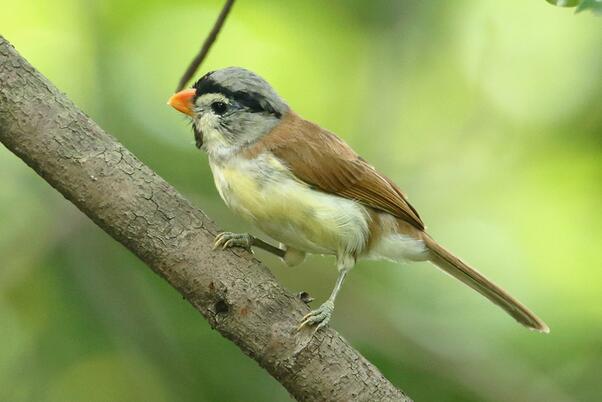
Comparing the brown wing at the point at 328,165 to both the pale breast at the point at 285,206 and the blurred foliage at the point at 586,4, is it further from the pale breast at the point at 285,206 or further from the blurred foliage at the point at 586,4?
the blurred foliage at the point at 586,4

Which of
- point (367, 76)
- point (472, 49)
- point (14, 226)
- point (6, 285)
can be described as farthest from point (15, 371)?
point (472, 49)

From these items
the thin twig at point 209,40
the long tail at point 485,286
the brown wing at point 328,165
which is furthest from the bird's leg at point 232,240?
the long tail at point 485,286

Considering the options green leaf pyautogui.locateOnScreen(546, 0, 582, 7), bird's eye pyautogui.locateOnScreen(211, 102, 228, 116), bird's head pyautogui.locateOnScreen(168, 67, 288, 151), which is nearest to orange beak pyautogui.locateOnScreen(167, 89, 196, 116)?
bird's head pyautogui.locateOnScreen(168, 67, 288, 151)

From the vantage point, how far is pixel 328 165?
3787 millimetres

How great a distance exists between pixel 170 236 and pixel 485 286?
177cm

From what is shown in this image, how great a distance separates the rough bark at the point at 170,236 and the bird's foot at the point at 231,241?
0.03 meters

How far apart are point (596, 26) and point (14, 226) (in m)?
4.09

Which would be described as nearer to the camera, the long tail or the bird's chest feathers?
the bird's chest feathers

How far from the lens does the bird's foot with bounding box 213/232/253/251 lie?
3.09 meters

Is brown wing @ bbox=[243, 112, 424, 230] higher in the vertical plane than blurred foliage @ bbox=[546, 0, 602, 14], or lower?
lower

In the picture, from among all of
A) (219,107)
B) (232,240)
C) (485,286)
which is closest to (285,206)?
(232,240)

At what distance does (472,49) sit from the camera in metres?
6.46

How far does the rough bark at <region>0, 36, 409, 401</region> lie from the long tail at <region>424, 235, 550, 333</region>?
1.17 metres

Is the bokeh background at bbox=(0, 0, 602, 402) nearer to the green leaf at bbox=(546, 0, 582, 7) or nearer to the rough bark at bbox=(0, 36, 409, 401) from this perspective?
the rough bark at bbox=(0, 36, 409, 401)
